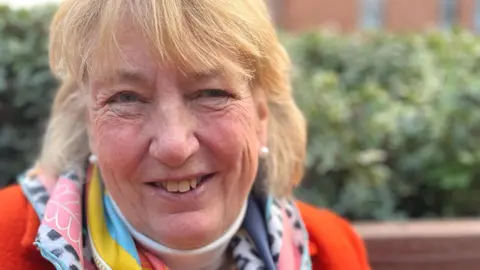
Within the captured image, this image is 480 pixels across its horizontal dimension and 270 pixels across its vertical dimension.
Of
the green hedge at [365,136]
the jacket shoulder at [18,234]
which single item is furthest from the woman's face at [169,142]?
the green hedge at [365,136]

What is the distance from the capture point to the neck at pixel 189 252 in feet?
5.51

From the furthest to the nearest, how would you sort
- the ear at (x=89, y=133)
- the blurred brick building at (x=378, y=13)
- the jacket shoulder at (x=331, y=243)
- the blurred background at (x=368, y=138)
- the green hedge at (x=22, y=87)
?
the blurred brick building at (x=378, y=13)
the green hedge at (x=22, y=87)
the blurred background at (x=368, y=138)
the jacket shoulder at (x=331, y=243)
the ear at (x=89, y=133)

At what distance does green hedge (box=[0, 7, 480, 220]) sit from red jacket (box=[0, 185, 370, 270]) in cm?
74

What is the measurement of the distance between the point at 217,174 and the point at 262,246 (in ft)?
1.10

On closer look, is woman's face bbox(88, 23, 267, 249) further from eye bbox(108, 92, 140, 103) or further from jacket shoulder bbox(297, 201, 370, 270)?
jacket shoulder bbox(297, 201, 370, 270)

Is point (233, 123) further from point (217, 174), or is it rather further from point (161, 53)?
point (161, 53)

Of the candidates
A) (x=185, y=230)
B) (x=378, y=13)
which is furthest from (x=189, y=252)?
(x=378, y=13)

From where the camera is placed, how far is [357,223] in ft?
9.27

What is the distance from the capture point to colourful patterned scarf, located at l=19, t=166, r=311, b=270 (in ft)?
5.40

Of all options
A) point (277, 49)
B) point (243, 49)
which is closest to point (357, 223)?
point (277, 49)

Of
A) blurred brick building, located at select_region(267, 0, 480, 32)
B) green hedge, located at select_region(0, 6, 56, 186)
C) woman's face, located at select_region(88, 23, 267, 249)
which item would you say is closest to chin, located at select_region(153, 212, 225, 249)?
woman's face, located at select_region(88, 23, 267, 249)

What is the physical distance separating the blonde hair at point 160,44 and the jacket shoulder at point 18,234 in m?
0.15

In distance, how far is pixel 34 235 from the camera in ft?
5.59

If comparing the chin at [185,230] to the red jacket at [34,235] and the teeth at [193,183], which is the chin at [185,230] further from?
the red jacket at [34,235]
